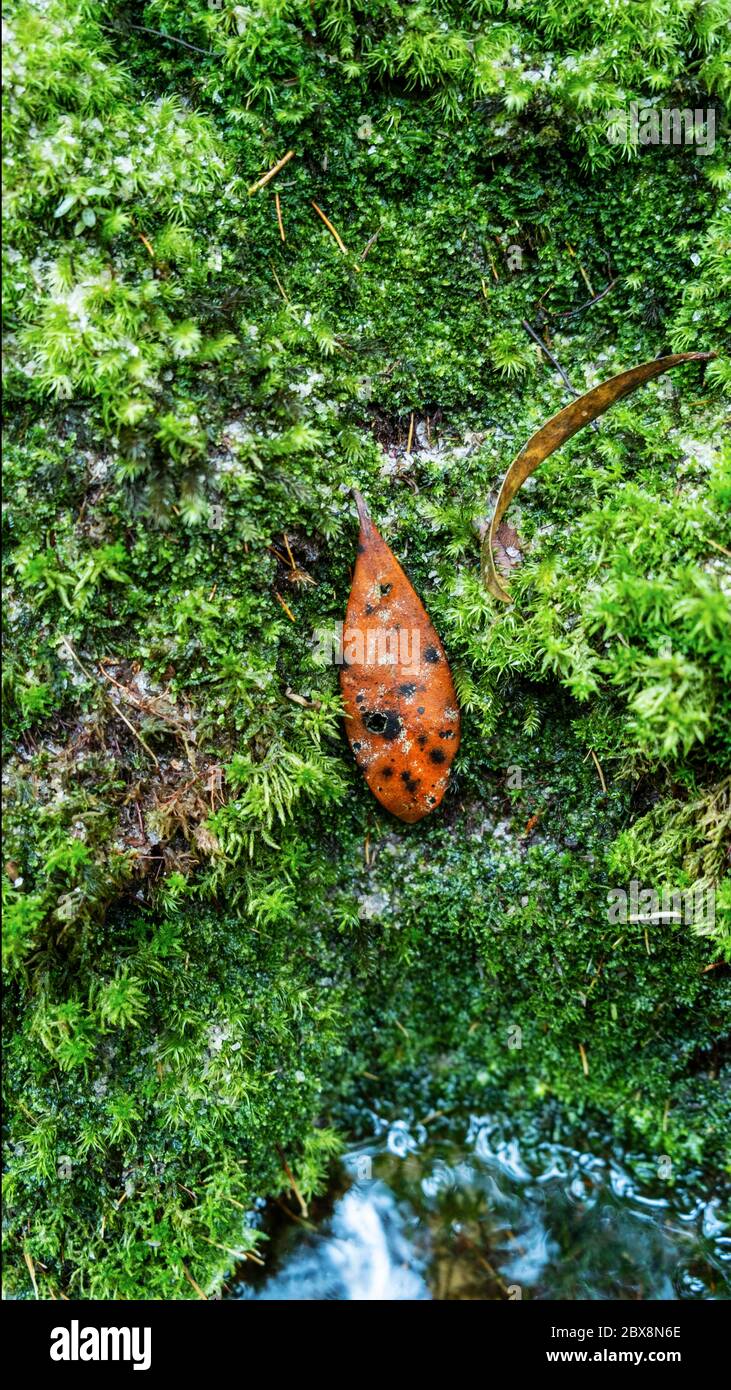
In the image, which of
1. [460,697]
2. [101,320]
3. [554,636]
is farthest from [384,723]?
[101,320]

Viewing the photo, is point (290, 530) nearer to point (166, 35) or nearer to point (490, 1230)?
point (166, 35)

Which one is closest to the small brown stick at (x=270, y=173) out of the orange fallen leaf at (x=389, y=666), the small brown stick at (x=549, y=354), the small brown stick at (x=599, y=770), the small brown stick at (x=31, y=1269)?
the small brown stick at (x=549, y=354)

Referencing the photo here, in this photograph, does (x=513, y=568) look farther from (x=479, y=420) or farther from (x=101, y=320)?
(x=101, y=320)

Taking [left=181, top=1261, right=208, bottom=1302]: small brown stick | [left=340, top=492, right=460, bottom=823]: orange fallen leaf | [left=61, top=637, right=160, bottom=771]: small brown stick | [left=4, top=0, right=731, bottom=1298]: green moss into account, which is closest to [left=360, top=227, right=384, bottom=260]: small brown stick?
[left=4, top=0, right=731, bottom=1298]: green moss

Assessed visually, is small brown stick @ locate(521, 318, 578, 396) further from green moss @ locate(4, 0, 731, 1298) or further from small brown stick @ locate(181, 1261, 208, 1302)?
small brown stick @ locate(181, 1261, 208, 1302)

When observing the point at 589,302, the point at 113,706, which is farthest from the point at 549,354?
the point at 113,706

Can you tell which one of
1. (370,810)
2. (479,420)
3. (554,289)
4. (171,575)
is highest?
(554,289)
